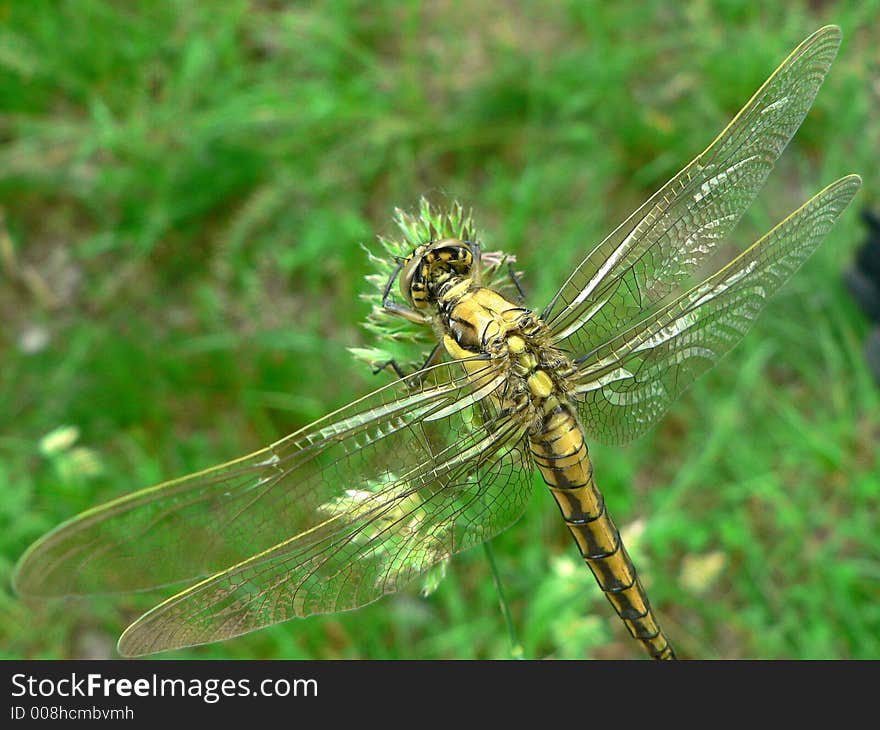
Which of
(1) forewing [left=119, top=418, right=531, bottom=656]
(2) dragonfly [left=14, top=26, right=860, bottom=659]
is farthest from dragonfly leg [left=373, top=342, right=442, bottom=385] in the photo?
(1) forewing [left=119, top=418, right=531, bottom=656]

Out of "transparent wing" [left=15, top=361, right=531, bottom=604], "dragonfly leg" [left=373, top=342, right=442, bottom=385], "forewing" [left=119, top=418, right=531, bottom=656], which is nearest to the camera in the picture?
"forewing" [left=119, top=418, right=531, bottom=656]

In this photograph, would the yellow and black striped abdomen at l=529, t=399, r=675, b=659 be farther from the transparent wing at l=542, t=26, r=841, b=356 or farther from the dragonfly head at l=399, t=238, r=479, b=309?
the dragonfly head at l=399, t=238, r=479, b=309

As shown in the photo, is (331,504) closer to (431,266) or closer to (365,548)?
(365,548)

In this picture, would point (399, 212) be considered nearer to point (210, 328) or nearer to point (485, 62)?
point (210, 328)

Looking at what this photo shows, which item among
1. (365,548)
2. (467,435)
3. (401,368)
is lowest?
(365,548)

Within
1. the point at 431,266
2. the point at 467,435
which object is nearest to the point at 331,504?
the point at 467,435

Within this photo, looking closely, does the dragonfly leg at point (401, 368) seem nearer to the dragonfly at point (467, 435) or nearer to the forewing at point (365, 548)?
the dragonfly at point (467, 435)
